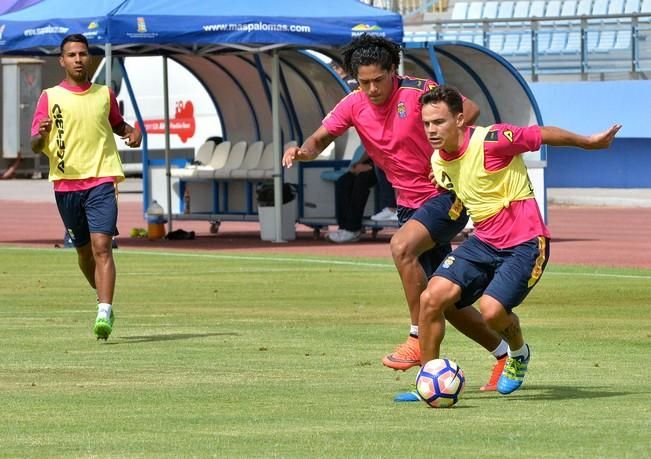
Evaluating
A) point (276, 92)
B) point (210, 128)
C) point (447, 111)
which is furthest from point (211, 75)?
point (447, 111)

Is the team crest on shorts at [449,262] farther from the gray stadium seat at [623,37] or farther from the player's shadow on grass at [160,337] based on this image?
the gray stadium seat at [623,37]

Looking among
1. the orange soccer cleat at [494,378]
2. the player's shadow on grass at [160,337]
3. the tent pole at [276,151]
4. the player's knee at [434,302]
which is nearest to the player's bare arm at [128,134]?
the player's shadow on grass at [160,337]

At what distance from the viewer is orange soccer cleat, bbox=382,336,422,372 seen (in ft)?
33.4

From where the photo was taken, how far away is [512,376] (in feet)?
30.2

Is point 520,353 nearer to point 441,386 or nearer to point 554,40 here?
point 441,386

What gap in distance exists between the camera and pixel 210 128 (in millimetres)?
38031

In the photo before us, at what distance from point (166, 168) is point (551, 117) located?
12.3 meters

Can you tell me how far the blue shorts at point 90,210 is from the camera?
41.3ft

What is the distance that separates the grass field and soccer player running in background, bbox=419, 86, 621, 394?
52 cm

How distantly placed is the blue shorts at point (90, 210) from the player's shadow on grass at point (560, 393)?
13.6 feet

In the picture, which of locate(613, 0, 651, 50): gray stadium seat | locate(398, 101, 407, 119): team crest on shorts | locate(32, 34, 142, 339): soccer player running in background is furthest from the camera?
locate(613, 0, 651, 50): gray stadium seat

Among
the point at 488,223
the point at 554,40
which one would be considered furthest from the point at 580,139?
the point at 554,40

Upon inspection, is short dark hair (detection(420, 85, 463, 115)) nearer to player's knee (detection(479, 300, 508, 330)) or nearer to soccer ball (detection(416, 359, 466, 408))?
player's knee (detection(479, 300, 508, 330))

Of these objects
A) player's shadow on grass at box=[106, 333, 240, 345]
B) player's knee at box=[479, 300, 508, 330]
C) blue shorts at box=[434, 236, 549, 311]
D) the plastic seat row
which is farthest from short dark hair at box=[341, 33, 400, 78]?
the plastic seat row
